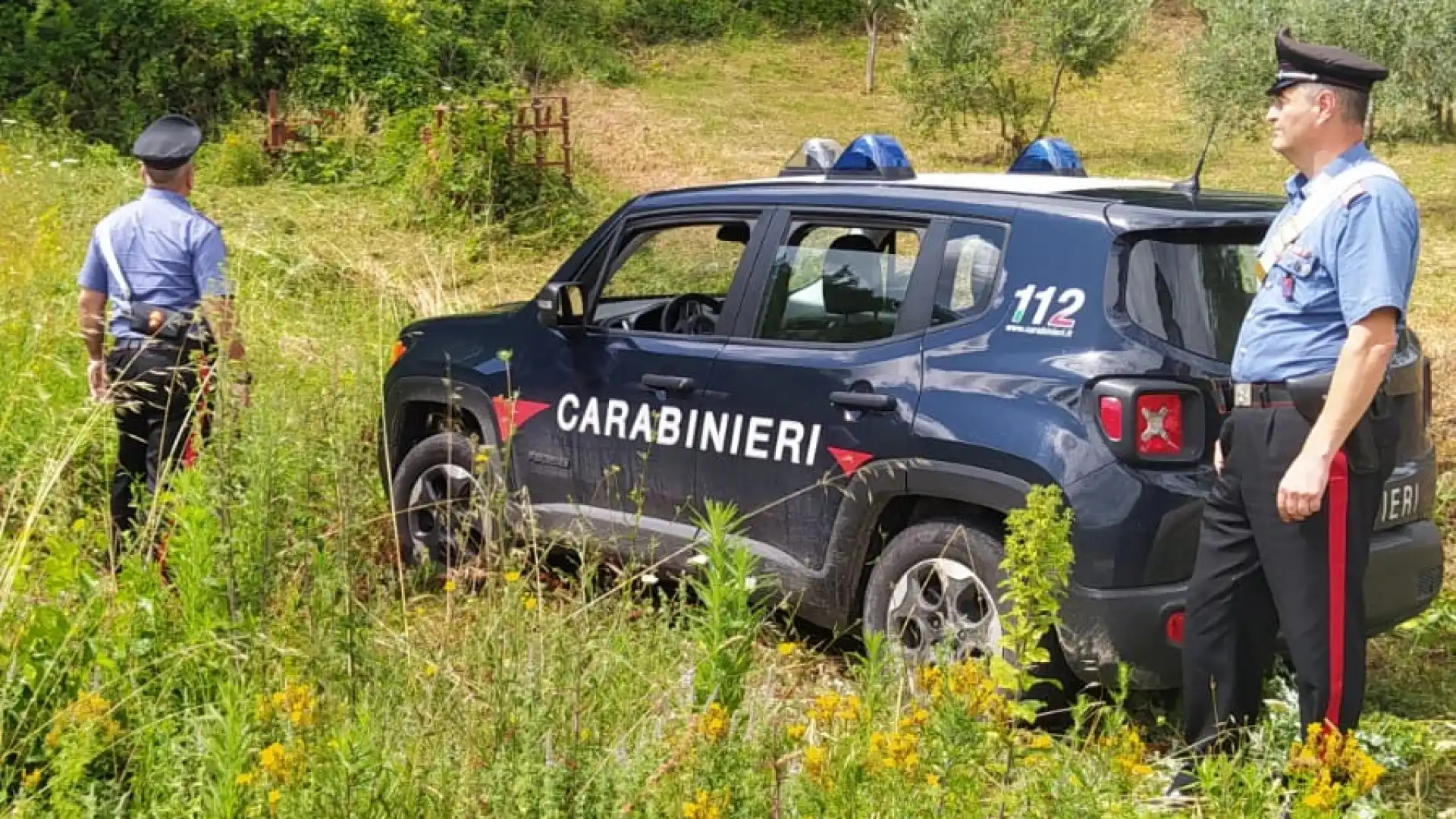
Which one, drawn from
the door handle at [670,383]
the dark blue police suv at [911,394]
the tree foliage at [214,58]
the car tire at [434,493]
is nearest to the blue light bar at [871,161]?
the dark blue police suv at [911,394]

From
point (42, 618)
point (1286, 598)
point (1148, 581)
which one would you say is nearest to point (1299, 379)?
point (1286, 598)

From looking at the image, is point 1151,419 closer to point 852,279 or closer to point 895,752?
point 852,279

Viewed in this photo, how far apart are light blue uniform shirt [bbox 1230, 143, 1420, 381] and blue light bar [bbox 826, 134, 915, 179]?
1781 millimetres

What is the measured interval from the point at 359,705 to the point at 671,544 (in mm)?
1894

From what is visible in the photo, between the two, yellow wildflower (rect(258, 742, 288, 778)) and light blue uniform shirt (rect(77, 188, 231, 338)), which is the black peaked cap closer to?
light blue uniform shirt (rect(77, 188, 231, 338))

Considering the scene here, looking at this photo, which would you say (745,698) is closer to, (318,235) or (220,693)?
(220,693)

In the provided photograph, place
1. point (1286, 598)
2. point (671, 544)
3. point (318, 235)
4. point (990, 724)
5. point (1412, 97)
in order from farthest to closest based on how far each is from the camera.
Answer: point (1412, 97)
point (318, 235)
point (671, 544)
point (1286, 598)
point (990, 724)

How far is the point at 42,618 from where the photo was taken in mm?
3729

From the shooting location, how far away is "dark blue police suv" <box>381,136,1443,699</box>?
4164 millimetres

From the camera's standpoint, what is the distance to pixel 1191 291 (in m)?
4.34

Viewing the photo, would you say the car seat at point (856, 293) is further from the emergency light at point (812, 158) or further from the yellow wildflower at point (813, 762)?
Result: the yellow wildflower at point (813, 762)

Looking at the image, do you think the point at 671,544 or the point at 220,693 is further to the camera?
the point at 671,544

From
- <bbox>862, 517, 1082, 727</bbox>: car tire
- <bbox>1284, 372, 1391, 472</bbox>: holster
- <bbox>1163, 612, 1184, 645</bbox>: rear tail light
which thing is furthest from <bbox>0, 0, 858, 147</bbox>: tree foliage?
<bbox>1284, 372, 1391, 472</bbox>: holster

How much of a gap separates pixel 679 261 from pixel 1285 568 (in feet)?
9.70
